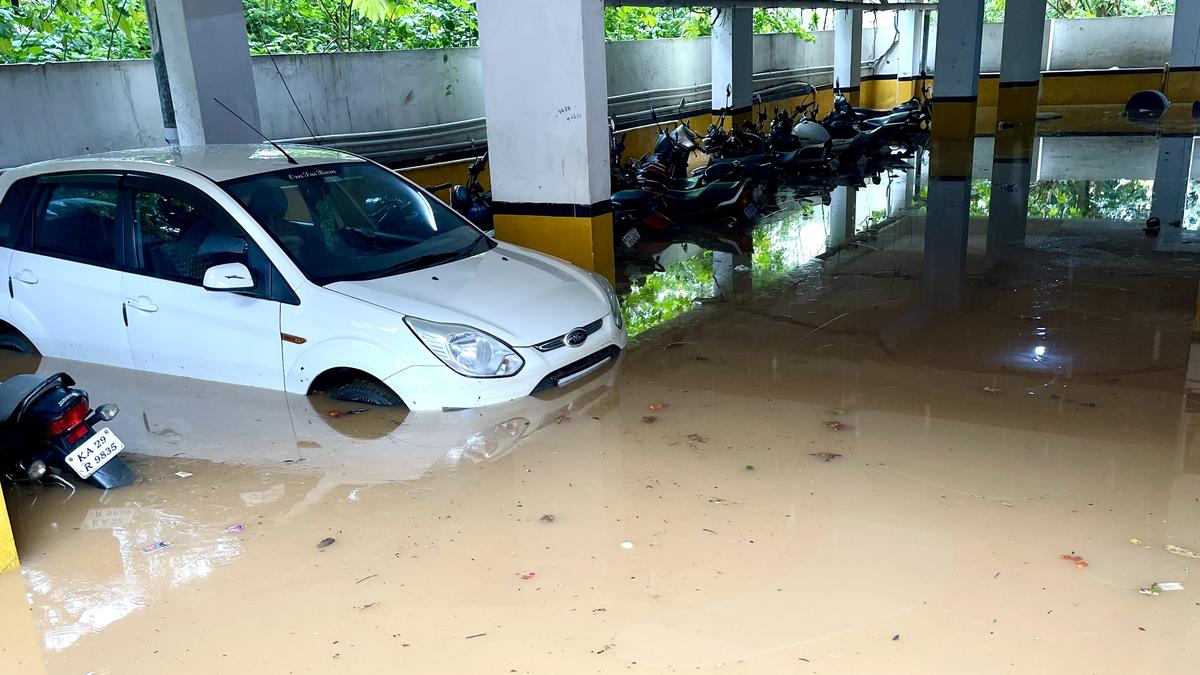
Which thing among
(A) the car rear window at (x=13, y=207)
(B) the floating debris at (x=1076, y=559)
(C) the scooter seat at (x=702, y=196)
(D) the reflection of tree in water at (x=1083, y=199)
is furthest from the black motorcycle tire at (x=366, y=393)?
(D) the reflection of tree in water at (x=1083, y=199)

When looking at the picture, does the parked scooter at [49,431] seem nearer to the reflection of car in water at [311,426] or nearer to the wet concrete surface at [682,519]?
the wet concrete surface at [682,519]

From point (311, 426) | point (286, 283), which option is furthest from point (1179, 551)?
point (286, 283)

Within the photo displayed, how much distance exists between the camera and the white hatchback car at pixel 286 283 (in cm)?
477

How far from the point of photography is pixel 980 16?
18.0 metres

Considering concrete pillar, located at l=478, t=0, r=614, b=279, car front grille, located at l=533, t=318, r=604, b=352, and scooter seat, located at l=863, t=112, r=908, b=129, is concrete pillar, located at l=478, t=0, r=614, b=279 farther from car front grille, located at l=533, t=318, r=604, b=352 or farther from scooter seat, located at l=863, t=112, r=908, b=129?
scooter seat, located at l=863, t=112, r=908, b=129

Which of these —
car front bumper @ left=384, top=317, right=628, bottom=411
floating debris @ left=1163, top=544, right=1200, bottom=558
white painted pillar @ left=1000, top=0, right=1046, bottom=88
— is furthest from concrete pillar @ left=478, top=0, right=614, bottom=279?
white painted pillar @ left=1000, top=0, right=1046, bottom=88

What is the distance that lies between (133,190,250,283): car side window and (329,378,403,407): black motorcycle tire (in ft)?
2.87

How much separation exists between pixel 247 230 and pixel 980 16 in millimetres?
17121

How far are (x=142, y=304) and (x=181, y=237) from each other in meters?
0.48

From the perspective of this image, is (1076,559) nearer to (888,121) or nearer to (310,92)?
(310,92)

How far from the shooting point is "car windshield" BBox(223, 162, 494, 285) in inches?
197

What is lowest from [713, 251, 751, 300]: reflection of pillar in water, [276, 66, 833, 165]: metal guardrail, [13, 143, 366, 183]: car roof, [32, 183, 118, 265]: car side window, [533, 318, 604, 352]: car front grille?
[713, 251, 751, 300]: reflection of pillar in water

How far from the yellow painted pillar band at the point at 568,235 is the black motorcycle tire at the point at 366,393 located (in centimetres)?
259

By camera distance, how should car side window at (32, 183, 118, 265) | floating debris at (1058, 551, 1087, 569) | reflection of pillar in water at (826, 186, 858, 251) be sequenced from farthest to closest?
1. reflection of pillar in water at (826, 186, 858, 251)
2. car side window at (32, 183, 118, 265)
3. floating debris at (1058, 551, 1087, 569)
